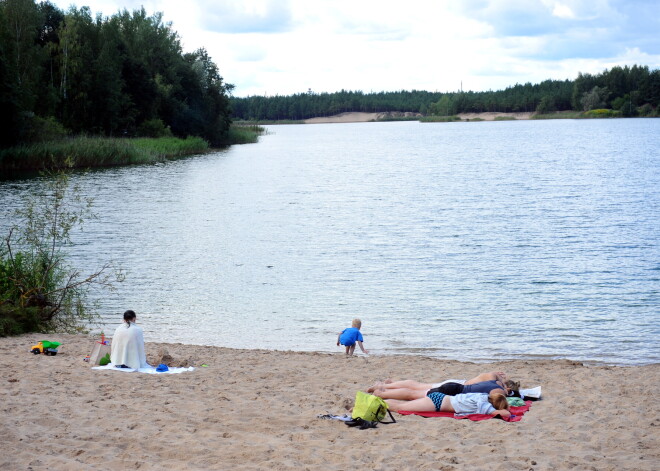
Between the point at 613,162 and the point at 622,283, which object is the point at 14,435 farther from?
the point at 613,162

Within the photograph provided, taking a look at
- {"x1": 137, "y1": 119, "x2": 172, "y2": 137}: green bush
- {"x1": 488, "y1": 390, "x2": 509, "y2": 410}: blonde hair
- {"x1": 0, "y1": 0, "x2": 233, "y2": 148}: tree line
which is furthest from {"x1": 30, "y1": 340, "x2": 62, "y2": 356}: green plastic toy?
{"x1": 137, "y1": 119, "x2": 172, "y2": 137}: green bush

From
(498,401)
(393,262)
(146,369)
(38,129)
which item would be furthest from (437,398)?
(38,129)

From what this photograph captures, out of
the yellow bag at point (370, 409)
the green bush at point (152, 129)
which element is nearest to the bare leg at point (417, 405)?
the yellow bag at point (370, 409)

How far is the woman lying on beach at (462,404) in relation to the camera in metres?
9.18

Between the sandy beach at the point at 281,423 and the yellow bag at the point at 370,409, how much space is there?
0.23 m

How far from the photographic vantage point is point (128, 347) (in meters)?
11.3

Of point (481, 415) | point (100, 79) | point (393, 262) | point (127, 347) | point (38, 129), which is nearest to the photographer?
point (481, 415)

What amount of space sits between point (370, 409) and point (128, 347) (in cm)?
440

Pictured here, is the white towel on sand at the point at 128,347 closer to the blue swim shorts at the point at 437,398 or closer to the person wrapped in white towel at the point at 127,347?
the person wrapped in white towel at the point at 127,347

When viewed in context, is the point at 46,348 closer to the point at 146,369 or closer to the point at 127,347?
the point at 127,347

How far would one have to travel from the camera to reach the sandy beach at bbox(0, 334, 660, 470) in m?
7.38

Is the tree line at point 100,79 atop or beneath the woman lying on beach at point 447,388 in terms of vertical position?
atop

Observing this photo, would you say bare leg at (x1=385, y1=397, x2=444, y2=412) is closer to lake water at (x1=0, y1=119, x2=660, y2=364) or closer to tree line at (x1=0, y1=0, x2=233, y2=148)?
lake water at (x1=0, y1=119, x2=660, y2=364)

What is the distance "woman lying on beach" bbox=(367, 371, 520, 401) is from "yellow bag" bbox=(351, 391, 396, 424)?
82 centimetres
